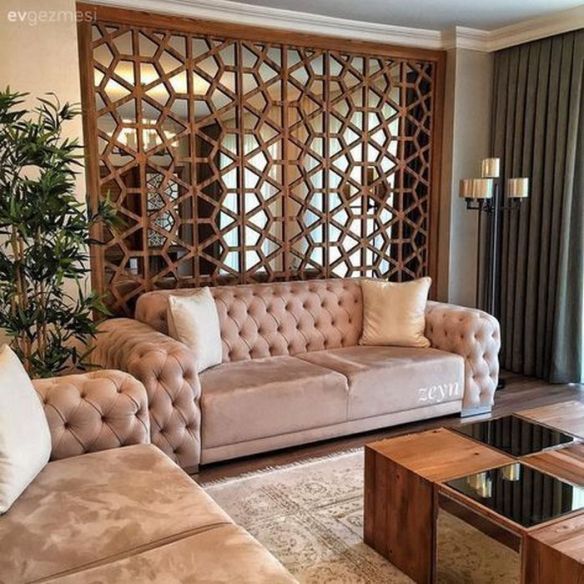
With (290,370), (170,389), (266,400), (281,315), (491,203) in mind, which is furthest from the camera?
(491,203)

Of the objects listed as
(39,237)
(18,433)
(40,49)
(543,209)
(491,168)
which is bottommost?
(18,433)

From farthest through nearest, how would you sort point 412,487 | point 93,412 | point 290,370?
point 290,370, point 93,412, point 412,487

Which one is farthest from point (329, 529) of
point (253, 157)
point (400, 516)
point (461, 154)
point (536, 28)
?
point (536, 28)

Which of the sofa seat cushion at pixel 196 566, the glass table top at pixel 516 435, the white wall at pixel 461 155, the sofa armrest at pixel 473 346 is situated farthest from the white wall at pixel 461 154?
the sofa seat cushion at pixel 196 566

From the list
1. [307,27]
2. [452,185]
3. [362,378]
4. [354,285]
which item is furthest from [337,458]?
[307,27]

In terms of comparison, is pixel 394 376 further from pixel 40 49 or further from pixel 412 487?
pixel 40 49

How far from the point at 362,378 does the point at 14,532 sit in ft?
7.08

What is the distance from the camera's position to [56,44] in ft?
11.3

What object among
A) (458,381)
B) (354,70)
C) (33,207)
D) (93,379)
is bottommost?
(458,381)

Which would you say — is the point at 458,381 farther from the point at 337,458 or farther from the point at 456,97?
the point at 456,97

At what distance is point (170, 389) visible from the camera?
298cm

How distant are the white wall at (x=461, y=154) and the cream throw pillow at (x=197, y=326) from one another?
222 centimetres

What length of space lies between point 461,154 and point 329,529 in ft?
10.9

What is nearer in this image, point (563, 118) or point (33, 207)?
point (33, 207)
